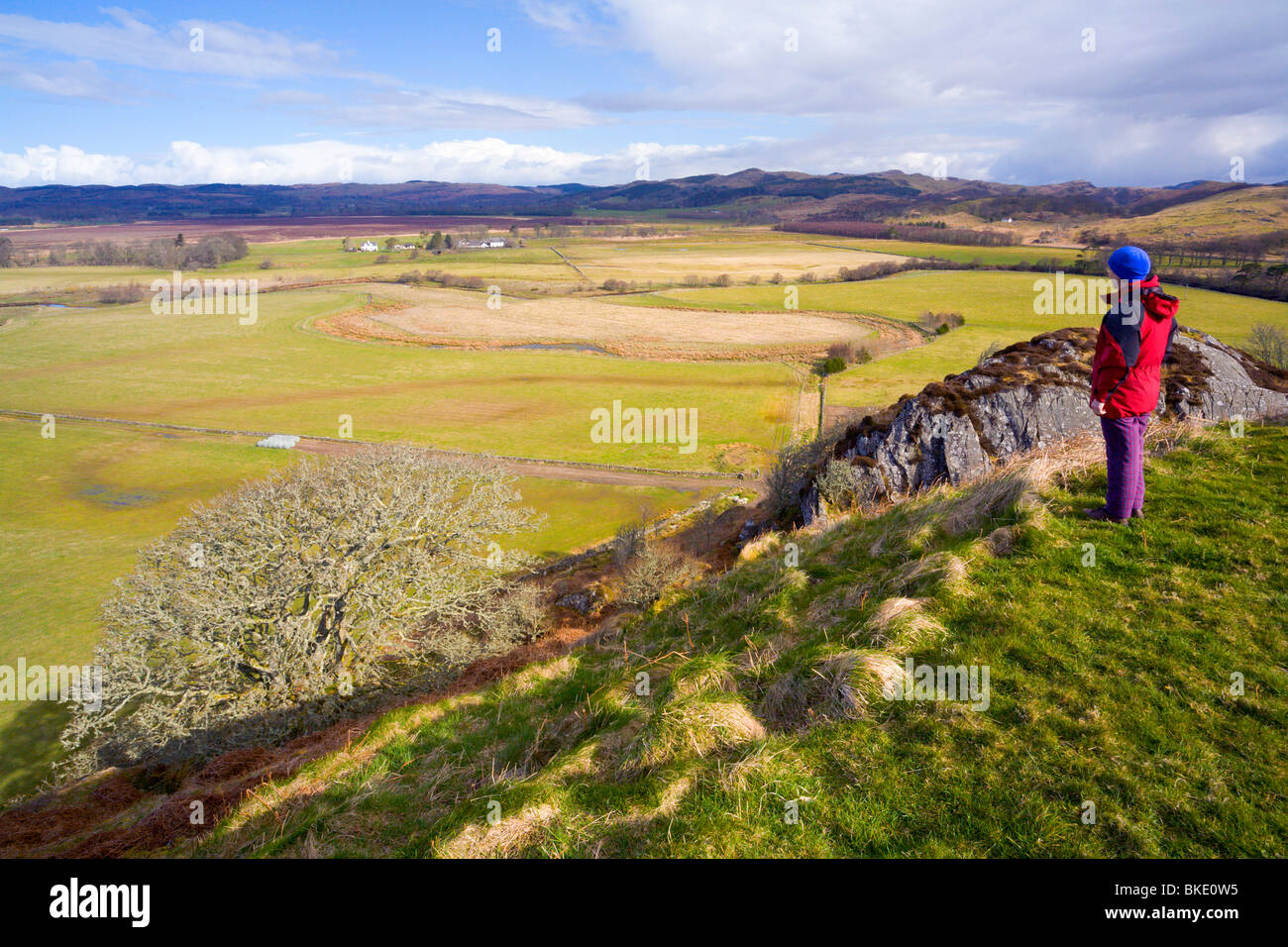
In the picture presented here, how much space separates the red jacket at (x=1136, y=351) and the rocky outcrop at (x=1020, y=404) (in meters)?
10.1

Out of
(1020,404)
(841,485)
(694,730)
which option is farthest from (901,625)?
(1020,404)

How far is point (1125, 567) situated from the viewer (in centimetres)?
752

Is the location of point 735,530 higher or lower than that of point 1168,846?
lower

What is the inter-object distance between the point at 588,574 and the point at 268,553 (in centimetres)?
1434

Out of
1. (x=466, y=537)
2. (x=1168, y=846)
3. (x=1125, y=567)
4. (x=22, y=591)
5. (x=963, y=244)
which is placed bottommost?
(x=22, y=591)

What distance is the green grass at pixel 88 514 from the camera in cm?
2278

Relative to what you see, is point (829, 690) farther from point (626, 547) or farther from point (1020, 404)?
point (626, 547)

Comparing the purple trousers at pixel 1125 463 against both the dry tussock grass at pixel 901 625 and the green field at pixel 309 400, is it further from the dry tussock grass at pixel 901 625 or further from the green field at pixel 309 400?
the green field at pixel 309 400

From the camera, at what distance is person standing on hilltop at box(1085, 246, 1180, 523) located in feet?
26.2

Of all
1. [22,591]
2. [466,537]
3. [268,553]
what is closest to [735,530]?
[466,537]

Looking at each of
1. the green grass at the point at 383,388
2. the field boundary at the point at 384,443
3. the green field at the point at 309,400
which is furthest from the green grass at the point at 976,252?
the field boundary at the point at 384,443

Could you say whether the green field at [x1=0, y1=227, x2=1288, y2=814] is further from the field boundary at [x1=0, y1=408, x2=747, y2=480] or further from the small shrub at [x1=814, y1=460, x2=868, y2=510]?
the small shrub at [x1=814, y1=460, x2=868, y2=510]

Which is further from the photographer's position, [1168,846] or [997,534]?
[997,534]
